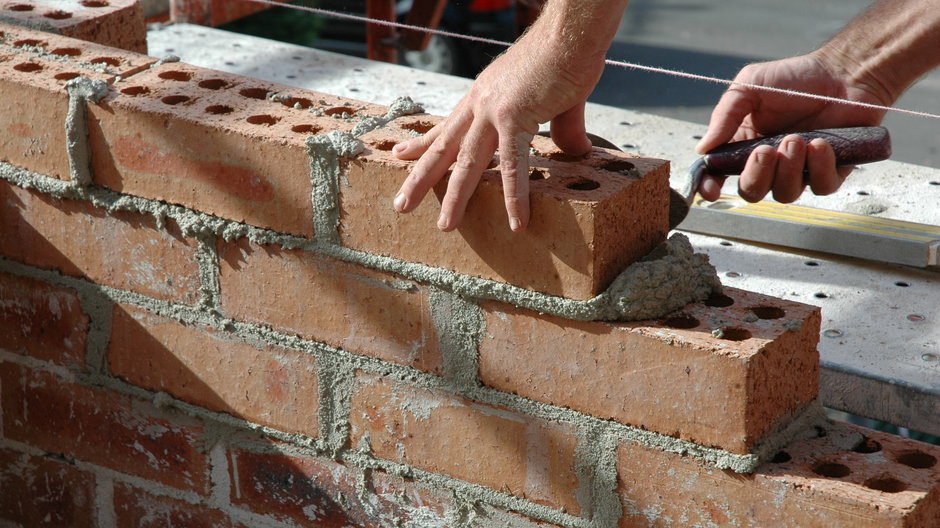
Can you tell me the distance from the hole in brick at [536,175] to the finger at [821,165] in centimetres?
60

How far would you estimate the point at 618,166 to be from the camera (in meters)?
1.38

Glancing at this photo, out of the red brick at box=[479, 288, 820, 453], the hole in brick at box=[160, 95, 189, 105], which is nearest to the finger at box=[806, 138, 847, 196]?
the red brick at box=[479, 288, 820, 453]

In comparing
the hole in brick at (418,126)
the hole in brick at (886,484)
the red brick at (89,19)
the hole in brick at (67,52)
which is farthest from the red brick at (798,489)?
the red brick at (89,19)

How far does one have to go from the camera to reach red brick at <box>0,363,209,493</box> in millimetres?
1701

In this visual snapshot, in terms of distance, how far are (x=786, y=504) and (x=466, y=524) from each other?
1.57 ft

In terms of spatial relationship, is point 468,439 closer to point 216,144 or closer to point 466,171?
point 466,171

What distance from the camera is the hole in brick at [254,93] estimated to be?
159 centimetres

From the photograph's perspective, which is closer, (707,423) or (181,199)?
(707,423)

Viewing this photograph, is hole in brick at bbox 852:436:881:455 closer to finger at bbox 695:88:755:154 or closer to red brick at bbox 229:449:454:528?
red brick at bbox 229:449:454:528

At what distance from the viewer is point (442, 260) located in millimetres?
1369

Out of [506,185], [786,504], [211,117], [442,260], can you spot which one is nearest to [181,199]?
[211,117]

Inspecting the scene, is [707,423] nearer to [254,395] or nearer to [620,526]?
[620,526]

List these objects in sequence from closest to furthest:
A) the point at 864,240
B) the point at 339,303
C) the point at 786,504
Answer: the point at 786,504 < the point at 339,303 < the point at 864,240

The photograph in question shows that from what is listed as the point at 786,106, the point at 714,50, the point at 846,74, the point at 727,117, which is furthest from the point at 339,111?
the point at 714,50
